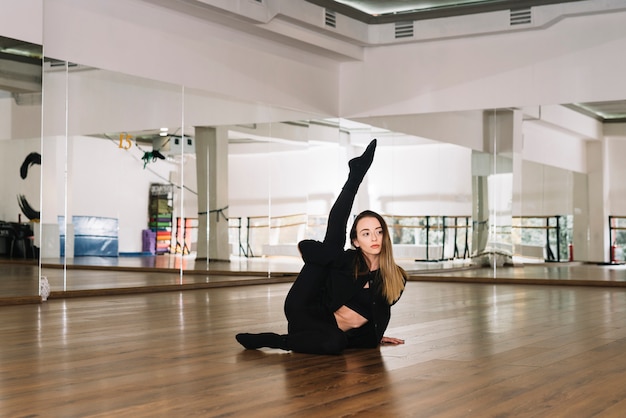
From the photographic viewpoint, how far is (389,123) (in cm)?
1303

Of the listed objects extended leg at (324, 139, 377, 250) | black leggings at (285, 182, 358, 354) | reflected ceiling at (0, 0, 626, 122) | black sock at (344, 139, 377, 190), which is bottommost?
black leggings at (285, 182, 358, 354)

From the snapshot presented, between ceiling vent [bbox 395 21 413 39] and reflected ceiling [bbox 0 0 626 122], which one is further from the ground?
reflected ceiling [bbox 0 0 626 122]

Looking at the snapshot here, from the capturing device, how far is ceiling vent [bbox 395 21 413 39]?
479 inches

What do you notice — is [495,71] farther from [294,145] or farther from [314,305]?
[314,305]

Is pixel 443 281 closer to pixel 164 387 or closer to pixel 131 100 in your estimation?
pixel 131 100

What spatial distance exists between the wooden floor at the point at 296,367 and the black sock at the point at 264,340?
47mm

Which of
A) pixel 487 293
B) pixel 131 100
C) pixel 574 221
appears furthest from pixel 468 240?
pixel 131 100

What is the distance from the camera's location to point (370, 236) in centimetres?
453

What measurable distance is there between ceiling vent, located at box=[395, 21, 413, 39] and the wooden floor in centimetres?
609

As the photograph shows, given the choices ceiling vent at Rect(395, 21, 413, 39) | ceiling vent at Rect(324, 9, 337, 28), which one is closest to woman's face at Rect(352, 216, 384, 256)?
ceiling vent at Rect(324, 9, 337, 28)

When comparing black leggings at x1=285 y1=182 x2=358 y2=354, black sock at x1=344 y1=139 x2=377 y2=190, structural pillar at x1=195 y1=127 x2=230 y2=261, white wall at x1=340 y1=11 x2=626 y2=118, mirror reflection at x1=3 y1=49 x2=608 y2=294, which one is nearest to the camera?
black leggings at x1=285 y1=182 x2=358 y2=354

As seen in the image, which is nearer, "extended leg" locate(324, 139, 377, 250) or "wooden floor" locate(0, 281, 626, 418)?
"wooden floor" locate(0, 281, 626, 418)

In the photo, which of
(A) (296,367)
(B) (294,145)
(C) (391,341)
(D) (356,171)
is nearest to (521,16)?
(B) (294,145)

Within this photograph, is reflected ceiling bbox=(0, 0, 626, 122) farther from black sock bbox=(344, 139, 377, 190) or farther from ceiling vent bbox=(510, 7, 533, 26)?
black sock bbox=(344, 139, 377, 190)
